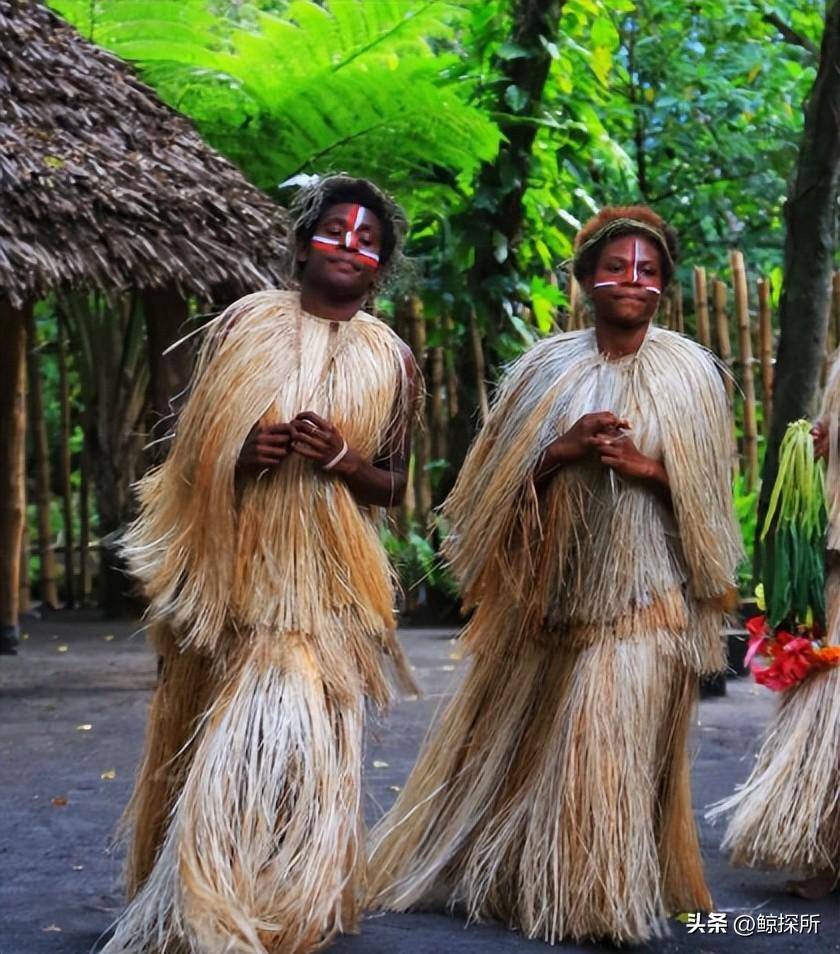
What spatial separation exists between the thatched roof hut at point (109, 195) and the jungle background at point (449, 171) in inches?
12.3

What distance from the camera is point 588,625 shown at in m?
3.81

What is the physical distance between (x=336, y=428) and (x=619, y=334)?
800mm

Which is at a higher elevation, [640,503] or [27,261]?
[27,261]

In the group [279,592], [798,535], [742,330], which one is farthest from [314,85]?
[279,592]

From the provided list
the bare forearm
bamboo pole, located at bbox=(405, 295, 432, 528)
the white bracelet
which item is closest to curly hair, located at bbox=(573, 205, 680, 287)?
the bare forearm

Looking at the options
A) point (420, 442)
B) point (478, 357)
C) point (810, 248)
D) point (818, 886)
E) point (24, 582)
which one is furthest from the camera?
point (24, 582)

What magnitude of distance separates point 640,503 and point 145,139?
14.2ft

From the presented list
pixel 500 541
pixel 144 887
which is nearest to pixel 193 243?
pixel 500 541

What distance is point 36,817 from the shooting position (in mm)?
4836

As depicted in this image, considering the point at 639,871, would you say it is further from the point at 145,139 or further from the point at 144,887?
the point at 145,139

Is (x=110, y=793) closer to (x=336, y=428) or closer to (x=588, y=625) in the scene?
(x=588, y=625)

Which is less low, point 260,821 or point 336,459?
point 336,459

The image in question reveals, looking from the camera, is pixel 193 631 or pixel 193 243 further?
pixel 193 243

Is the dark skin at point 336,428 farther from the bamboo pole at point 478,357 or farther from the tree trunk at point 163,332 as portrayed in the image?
the bamboo pole at point 478,357
